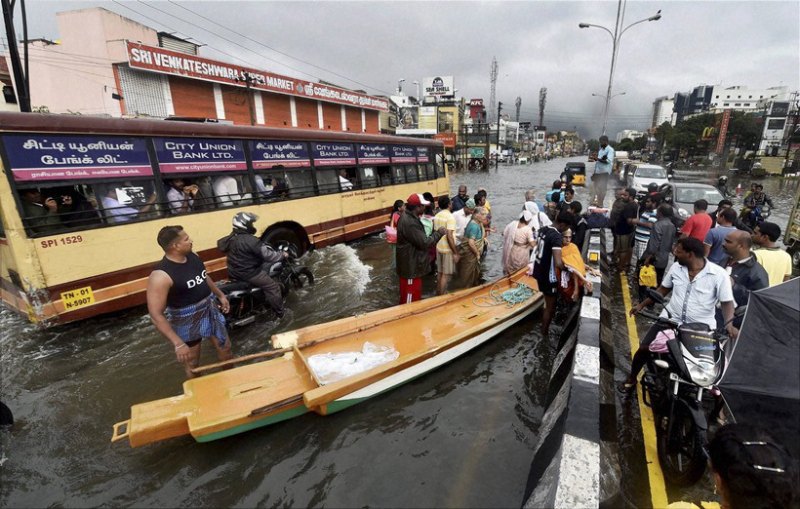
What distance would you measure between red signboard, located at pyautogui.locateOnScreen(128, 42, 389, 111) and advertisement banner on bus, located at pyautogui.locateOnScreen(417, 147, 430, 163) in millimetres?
15692

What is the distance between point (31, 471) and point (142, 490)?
3.60 feet

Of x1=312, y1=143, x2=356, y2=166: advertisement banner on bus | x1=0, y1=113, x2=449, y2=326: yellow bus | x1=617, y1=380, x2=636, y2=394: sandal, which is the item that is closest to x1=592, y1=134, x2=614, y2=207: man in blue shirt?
x1=312, y1=143, x2=356, y2=166: advertisement banner on bus

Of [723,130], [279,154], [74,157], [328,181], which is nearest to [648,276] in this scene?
[328,181]

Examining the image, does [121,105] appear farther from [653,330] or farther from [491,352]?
[653,330]

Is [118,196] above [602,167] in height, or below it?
above

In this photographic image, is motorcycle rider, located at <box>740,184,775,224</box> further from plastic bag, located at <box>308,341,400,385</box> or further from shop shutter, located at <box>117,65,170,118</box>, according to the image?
shop shutter, located at <box>117,65,170,118</box>

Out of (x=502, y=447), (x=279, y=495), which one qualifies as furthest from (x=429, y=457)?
(x=279, y=495)

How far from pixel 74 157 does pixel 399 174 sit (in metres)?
8.08

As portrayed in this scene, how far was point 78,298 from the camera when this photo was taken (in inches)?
196

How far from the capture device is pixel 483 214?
6309 millimetres

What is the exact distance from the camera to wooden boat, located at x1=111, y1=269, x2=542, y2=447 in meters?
3.02

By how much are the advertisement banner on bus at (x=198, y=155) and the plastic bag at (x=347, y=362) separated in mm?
4170

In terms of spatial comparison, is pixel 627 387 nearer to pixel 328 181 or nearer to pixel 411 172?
pixel 328 181

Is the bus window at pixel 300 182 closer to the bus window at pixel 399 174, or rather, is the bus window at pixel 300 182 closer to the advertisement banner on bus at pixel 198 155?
the advertisement banner on bus at pixel 198 155
